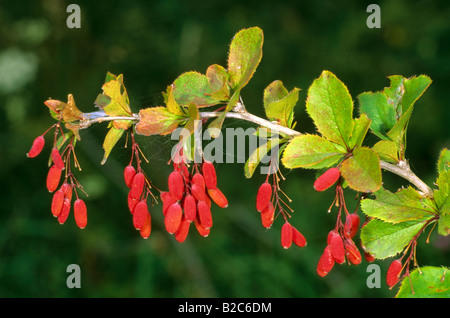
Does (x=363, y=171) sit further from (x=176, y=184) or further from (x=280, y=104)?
(x=176, y=184)

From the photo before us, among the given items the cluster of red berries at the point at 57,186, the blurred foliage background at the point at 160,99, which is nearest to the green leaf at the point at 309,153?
the cluster of red berries at the point at 57,186

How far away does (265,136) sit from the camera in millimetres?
875

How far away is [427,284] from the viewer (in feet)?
2.78

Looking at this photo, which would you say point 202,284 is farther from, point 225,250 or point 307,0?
point 307,0

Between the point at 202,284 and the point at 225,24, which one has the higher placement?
the point at 225,24

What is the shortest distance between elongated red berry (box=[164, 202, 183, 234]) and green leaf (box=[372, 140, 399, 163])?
35cm

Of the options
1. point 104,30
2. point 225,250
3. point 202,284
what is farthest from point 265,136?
point 104,30

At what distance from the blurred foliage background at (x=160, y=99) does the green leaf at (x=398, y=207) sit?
1.84 m

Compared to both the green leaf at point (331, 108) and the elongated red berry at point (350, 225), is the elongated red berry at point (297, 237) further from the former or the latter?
the green leaf at point (331, 108)

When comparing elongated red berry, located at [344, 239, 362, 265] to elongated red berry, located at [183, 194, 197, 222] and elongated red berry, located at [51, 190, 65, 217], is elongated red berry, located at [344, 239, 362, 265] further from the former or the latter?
elongated red berry, located at [51, 190, 65, 217]

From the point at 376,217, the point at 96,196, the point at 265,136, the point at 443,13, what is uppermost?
the point at 443,13

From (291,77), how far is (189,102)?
2411 millimetres

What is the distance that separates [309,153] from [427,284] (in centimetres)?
30

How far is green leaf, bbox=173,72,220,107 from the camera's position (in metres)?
0.86
